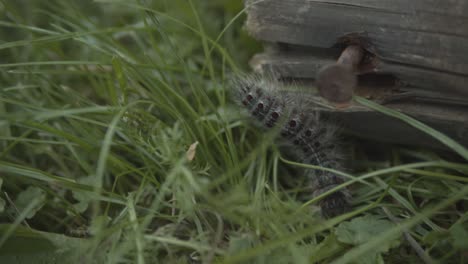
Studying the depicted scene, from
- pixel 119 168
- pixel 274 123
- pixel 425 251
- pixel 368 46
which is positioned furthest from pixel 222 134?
pixel 425 251

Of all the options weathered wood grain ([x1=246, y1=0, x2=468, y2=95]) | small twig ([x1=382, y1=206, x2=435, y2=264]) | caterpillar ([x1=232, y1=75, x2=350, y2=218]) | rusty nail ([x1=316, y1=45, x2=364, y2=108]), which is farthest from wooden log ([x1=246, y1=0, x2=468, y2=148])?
small twig ([x1=382, y1=206, x2=435, y2=264])

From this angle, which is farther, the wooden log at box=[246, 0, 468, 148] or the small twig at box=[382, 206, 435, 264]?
the wooden log at box=[246, 0, 468, 148]

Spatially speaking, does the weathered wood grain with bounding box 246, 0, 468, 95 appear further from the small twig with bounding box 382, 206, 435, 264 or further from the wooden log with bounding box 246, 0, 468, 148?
the small twig with bounding box 382, 206, 435, 264

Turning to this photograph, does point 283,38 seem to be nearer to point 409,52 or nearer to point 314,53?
point 314,53

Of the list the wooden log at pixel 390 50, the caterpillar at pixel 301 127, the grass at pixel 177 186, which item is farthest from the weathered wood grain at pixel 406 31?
the caterpillar at pixel 301 127

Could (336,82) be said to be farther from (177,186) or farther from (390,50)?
(177,186)
